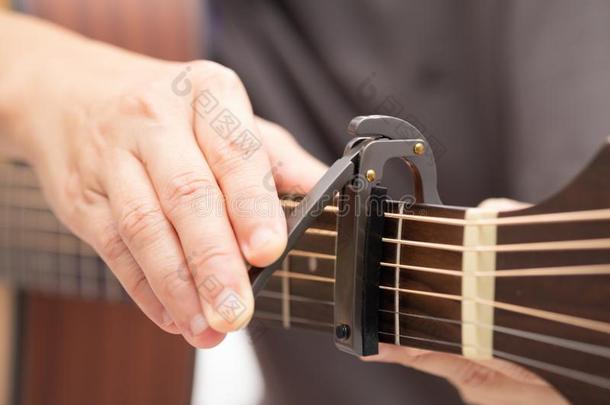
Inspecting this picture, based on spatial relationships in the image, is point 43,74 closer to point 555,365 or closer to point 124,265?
point 124,265

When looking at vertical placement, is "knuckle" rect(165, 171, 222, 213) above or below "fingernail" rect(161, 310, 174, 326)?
above

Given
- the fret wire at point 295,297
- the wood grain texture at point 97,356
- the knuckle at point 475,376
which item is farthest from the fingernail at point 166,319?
the wood grain texture at point 97,356

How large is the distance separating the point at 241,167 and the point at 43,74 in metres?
0.30

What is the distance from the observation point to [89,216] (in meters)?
0.46

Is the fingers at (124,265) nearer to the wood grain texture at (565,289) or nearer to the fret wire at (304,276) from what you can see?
the fret wire at (304,276)

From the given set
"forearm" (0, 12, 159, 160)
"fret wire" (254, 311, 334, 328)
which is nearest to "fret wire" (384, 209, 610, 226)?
"fret wire" (254, 311, 334, 328)

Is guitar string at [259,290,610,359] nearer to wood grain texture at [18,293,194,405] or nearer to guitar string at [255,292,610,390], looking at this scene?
guitar string at [255,292,610,390]

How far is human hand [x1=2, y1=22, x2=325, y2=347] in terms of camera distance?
1.22 ft

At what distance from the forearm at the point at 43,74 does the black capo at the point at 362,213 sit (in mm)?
221

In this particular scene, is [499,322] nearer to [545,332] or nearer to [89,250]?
[545,332]

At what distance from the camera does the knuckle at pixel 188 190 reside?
39cm

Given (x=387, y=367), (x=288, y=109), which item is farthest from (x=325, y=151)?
(x=387, y=367)

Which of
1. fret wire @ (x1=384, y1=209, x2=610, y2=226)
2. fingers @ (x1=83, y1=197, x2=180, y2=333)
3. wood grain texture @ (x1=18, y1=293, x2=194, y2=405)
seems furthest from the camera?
wood grain texture @ (x1=18, y1=293, x2=194, y2=405)

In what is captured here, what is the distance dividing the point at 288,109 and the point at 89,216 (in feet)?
1.04
